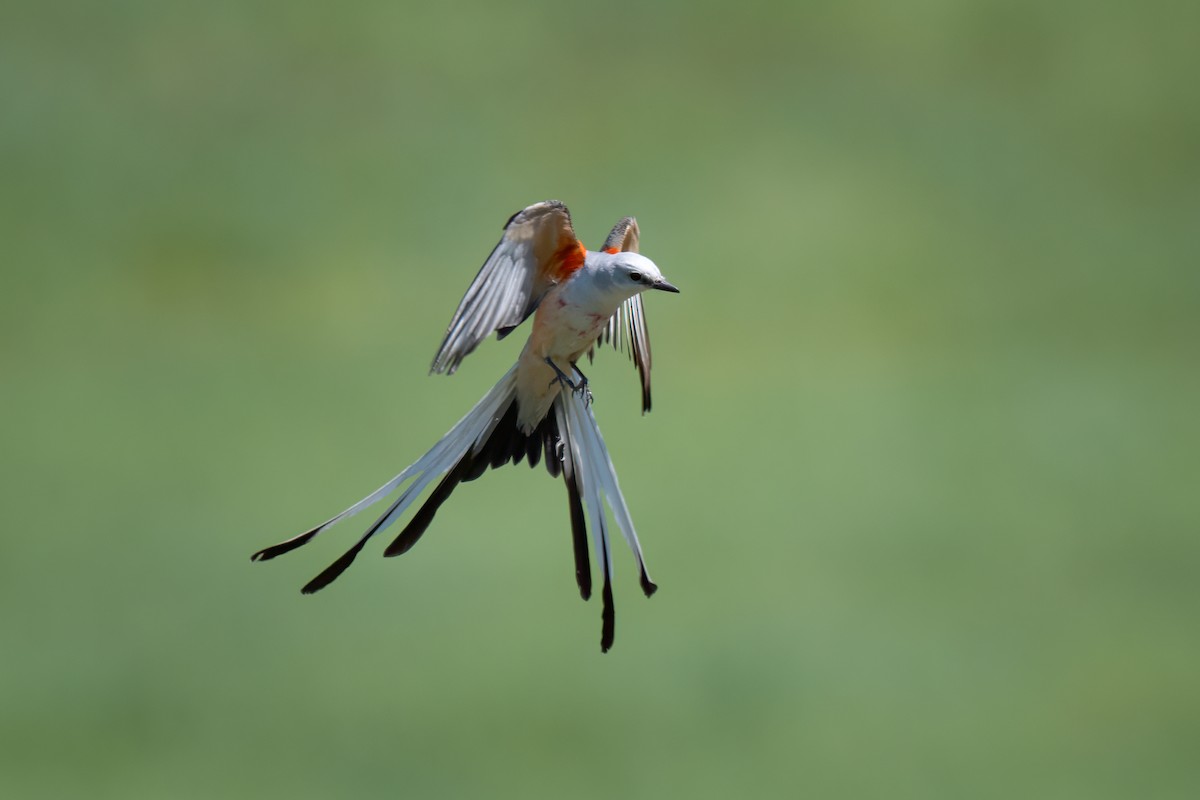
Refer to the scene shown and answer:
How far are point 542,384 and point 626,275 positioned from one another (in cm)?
17

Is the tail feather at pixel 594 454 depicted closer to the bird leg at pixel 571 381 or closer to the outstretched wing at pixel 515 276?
the bird leg at pixel 571 381

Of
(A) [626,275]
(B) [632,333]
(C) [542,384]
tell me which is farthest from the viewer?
(B) [632,333]

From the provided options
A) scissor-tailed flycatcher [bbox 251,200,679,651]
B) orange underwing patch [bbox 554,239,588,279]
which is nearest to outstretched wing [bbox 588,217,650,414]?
scissor-tailed flycatcher [bbox 251,200,679,651]

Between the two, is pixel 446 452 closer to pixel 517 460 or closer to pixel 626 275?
pixel 517 460

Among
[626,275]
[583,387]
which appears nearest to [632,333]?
[583,387]

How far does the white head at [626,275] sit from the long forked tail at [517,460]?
6.3 inches

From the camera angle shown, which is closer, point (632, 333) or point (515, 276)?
point (515, 276)

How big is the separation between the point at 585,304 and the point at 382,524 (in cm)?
30

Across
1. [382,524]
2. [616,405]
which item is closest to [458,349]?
[382,524]

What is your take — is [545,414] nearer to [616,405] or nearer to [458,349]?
[458,349]

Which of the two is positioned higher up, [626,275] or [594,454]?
[626,275]

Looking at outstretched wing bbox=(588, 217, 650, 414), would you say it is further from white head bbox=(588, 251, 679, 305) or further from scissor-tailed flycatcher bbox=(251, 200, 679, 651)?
white head bbox=(588, 251, 679, 305)

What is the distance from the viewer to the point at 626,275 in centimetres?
103

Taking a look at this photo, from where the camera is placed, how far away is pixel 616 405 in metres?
3.85
